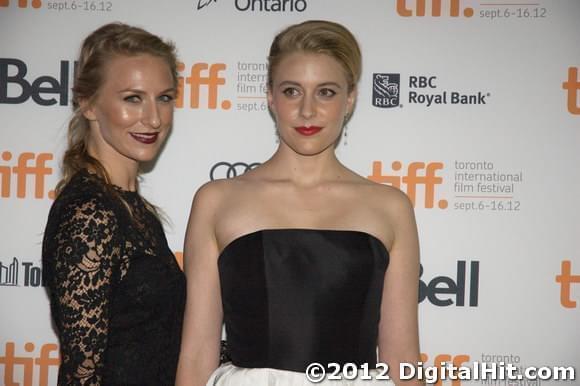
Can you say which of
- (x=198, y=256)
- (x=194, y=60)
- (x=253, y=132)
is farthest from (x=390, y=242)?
(x=194, y=60)

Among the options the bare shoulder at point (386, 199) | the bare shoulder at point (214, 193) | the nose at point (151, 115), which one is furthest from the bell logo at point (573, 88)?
the nose at point (151, 115)

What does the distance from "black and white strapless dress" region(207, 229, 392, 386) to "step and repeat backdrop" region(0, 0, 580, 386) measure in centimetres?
78

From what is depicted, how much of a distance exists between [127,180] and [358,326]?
3.08 ft

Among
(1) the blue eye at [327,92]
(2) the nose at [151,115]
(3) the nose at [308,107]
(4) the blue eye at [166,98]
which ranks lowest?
(2) the nose at [151,115]

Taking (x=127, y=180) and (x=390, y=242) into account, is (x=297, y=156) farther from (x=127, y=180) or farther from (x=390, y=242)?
(x=127, y=180)

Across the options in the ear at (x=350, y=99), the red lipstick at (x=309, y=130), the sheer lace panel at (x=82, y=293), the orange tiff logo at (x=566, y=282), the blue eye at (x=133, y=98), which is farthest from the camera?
the orange tiff logo at (x=566, y=282)

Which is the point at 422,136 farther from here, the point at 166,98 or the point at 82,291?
the point at 82,291

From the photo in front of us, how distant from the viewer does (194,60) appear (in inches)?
119

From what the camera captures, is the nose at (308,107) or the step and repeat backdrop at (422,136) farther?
the step and repeat backdrop at (422,136)

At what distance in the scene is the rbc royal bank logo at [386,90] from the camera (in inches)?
118

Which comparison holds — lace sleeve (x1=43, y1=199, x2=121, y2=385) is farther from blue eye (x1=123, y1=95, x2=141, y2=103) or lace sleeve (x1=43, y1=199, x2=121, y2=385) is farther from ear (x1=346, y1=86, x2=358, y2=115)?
ear (x1=346, y1=86, x2=358, y2=115)

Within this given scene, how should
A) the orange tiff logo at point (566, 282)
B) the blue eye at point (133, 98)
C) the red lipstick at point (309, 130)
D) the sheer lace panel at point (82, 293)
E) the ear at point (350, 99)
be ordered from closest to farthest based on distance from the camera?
1. the sheer lace panel at point (82, 293)
2. the blue eye at point (133, 98)
3. the red lipstick at point (309, 130)
4. the ear at point (350, 99)
5. the orange tiff logo at point (566, 282)

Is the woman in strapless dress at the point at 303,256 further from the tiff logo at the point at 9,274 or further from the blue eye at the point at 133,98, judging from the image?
the tiff logo at the point at 9,274

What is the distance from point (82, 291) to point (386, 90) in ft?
5.60
